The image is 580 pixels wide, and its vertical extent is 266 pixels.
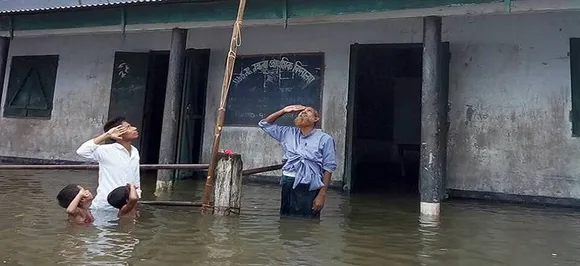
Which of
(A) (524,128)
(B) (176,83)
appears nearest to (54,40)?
(B) (176,83)

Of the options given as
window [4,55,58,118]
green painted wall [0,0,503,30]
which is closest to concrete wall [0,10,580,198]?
green painted wall [0,0,503,30]

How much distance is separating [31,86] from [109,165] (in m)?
9.08

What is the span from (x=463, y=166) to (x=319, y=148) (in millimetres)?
4140

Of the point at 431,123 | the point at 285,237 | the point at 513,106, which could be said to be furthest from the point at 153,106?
the point at 285,237

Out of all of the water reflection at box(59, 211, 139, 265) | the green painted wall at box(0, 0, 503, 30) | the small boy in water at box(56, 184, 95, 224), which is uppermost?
the green painted wall at box(0, 0, 503, 30)

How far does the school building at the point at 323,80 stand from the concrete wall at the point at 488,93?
2cm

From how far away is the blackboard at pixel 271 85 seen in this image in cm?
1059

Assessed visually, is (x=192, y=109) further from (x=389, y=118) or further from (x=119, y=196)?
(x=389, y=118)

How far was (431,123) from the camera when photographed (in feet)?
25.3

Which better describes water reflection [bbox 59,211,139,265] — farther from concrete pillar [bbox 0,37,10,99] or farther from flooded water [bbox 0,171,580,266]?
concrete pillar [bbox 0,37,10,99]

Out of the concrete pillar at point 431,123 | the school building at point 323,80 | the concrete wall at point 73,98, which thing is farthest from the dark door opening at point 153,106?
the concrete pillar at point 431,123

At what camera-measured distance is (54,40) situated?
13500 millimetres

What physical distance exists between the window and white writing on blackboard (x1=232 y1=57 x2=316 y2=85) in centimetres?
508

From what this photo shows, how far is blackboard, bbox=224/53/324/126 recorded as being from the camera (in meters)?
10.6
